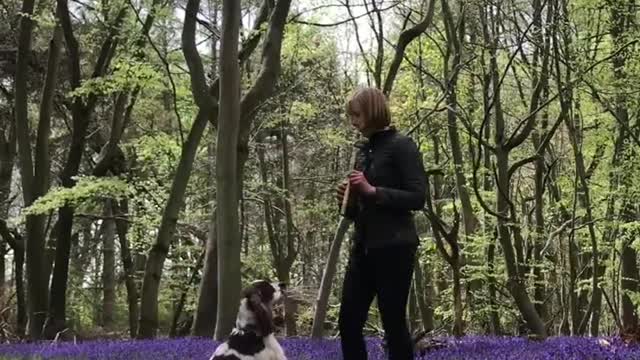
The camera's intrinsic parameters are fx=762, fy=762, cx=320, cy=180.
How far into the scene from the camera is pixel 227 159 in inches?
391

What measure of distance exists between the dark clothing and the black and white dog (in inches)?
27.2

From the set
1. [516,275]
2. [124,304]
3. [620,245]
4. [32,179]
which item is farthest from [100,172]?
[124,304]

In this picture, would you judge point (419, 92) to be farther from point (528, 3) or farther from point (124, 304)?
point (124, 304)

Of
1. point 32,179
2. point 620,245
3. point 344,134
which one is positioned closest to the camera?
point 620,245

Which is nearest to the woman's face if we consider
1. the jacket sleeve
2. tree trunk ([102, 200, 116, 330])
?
the jacket sleeve

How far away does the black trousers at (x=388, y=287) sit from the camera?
506 centimetres

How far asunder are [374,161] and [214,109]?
7061 millimetres

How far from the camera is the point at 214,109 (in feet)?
39.2

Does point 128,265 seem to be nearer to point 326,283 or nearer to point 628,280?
point 628,280

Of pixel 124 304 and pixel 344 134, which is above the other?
pixel 344 134

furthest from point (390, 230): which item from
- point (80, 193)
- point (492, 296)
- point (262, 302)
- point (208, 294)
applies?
point (492, 296)

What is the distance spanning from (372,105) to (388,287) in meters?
1.23

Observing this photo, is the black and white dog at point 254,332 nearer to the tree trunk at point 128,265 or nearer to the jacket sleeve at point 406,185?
the jacket sleeve at point 406,185

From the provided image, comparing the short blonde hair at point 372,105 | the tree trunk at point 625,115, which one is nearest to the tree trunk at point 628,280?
the tree trunk at point 625,115
